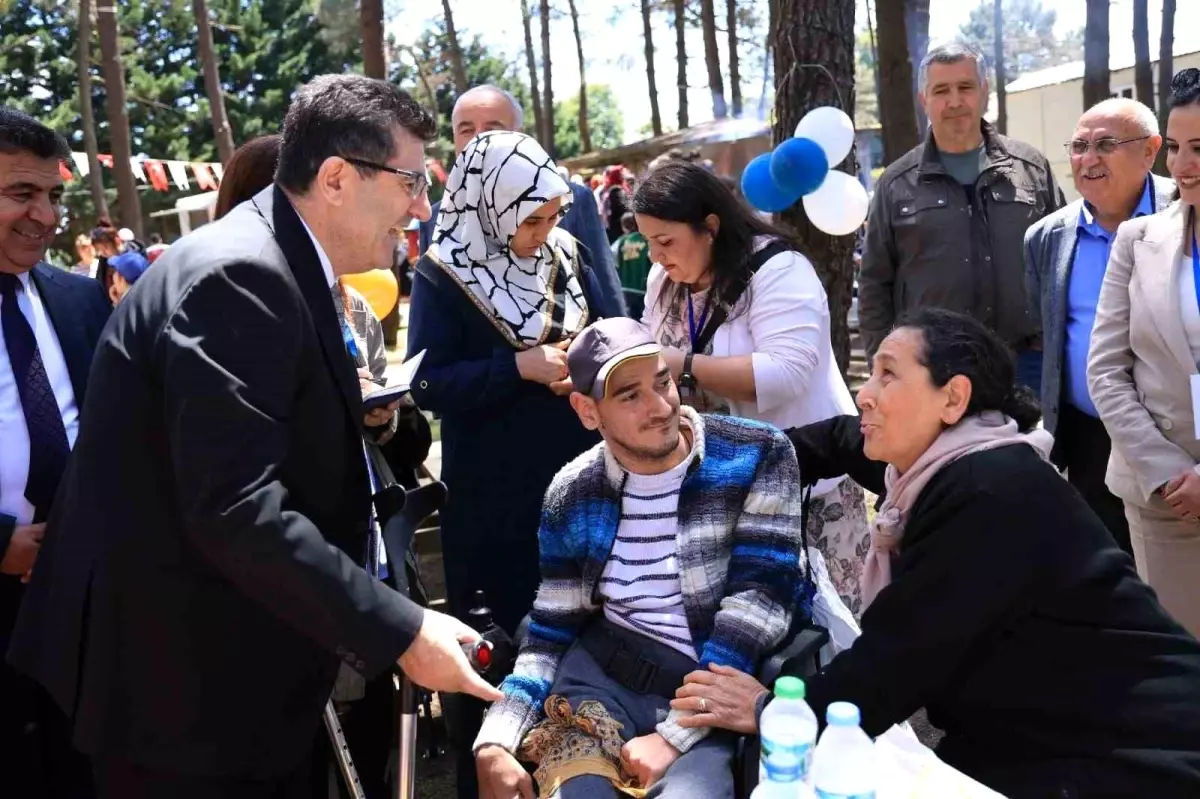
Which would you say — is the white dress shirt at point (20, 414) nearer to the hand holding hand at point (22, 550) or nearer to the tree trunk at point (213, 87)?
the hand holding hand at point (22, 550)

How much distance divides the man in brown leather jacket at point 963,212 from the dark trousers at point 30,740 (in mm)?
2913

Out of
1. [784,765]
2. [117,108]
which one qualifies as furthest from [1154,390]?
[117,108]

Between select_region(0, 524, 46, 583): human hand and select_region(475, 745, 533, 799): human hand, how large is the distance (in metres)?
1.07

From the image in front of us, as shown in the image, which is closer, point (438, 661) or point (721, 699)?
point (438, 661)

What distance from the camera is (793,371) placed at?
3.03 metres

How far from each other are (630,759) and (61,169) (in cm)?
197

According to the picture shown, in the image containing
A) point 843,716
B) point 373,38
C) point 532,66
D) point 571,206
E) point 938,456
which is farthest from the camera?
point 532,66

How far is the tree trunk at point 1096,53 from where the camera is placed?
16.2 metres

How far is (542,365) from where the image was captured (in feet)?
9.84

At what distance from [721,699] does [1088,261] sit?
7.24 feet

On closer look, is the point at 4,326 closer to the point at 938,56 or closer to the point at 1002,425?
the point at 1002,425

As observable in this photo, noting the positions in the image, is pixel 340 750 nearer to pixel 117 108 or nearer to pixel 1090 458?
pixel 1090 458

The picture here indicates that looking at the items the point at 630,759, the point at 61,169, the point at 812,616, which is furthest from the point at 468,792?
the point at 61,169

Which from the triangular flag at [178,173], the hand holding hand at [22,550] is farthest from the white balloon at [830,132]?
the triangular flag at [178,173]
